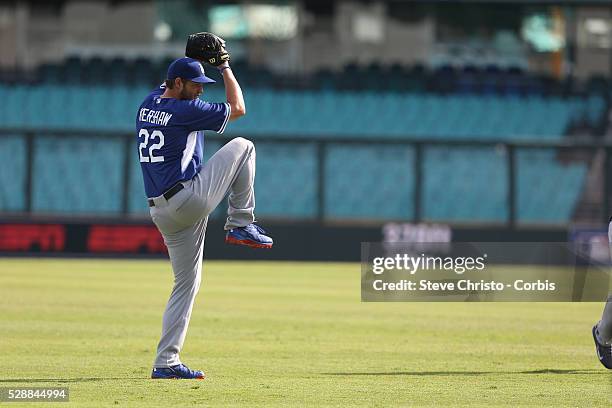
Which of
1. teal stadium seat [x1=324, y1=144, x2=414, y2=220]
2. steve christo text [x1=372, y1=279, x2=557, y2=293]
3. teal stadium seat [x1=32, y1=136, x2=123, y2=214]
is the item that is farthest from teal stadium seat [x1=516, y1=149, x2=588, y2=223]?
steve christo text [x1=372, y1=279, x2=557, y2=293]

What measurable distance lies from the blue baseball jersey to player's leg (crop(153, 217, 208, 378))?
0.36 m

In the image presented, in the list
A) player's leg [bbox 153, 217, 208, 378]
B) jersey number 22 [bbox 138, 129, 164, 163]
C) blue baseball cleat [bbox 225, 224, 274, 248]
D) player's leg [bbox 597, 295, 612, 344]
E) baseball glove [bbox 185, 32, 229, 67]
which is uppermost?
baseball glove [bbox 185, 32, 229, 67]

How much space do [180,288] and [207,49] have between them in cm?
161

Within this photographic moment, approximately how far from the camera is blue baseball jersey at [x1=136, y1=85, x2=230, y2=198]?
793 centimetres

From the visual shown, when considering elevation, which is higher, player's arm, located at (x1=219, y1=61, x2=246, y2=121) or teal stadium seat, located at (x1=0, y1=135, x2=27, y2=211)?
player's arm, located at (x1=219, y1=61, x2=246, y2=121)

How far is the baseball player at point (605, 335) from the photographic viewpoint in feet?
29.1

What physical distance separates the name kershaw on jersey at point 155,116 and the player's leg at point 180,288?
73 cm

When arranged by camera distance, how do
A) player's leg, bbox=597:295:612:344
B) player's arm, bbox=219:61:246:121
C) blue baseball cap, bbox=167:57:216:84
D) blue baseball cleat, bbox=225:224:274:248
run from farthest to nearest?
player's leg, bbox=597:295:612:344, blue baseball cleat, bbox=225:224:274:248, player's arm, bbox=219:61:246:121, blue baseball cap, bbox=167:57:216:84

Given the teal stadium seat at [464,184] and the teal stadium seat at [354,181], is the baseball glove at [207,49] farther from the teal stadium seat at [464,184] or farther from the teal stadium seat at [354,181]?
the teal stadium seat at [464,184]

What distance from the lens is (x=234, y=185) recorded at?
822 cm

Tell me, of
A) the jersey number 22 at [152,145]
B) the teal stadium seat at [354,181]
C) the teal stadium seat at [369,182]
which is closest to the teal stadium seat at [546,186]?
the teal stadium seat at [354,181]

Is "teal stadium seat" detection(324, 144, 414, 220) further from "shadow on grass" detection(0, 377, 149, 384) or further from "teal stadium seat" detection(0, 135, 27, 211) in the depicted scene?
"shadow on grass" detection(0, 377, 149, 384)

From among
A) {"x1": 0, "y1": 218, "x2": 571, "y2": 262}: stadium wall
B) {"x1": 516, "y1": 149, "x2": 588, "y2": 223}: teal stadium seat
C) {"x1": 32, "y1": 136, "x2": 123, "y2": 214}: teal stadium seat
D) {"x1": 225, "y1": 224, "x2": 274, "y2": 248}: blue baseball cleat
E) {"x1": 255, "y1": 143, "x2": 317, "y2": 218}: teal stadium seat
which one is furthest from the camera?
{"x1": 516, "y1": 149, "x2": 588, "y2": 223}: teal stadium seat

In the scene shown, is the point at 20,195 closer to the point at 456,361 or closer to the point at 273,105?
the point at 273,105
